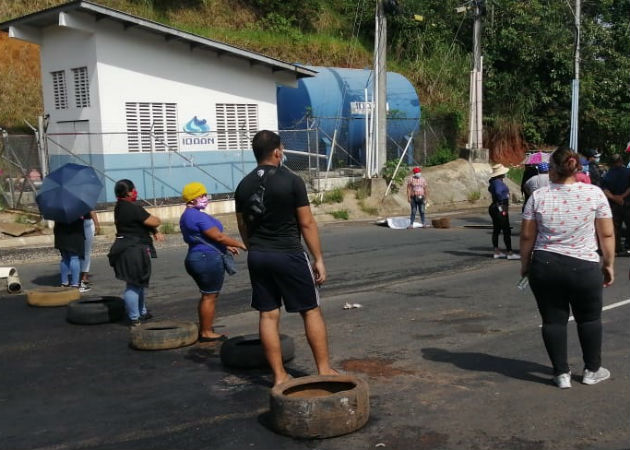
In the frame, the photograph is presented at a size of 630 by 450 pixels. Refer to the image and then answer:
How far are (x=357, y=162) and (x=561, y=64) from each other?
1259cm

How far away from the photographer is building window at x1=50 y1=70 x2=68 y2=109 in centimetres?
1997

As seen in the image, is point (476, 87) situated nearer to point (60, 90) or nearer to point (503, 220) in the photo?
point (60, 90)

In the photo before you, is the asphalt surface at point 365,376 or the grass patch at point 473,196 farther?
the grass patch at point 473,196

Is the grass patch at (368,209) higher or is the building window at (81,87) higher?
the building window at (81,87)

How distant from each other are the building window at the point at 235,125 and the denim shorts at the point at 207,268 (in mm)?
14143

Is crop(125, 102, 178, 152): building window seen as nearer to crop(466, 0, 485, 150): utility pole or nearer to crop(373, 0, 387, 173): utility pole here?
crop(373, 0, 387, 173): utility pole

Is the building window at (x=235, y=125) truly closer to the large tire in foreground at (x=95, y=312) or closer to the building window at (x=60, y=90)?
the building window at (x=60, y=90)

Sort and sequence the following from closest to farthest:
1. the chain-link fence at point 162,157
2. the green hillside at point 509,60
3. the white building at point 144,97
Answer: the chain-link fence at point 162,157 → the white building at point 144,97 → the green hillside at point 509,60

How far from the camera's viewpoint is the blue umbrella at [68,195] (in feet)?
31.2

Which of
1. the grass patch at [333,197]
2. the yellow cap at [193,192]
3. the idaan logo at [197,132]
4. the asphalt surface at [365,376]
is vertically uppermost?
the idaan logo at [197,132]

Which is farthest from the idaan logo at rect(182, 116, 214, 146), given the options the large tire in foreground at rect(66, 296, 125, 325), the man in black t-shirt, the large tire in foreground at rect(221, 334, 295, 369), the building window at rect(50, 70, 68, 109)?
the man in black t-shirt

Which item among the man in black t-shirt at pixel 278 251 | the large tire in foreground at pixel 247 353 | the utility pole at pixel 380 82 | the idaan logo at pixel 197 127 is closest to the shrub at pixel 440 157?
the utility pole at pixel 380 82

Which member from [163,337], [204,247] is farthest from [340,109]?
[163,337]

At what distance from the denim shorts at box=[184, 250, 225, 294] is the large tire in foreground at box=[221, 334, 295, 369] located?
0.80 metres
